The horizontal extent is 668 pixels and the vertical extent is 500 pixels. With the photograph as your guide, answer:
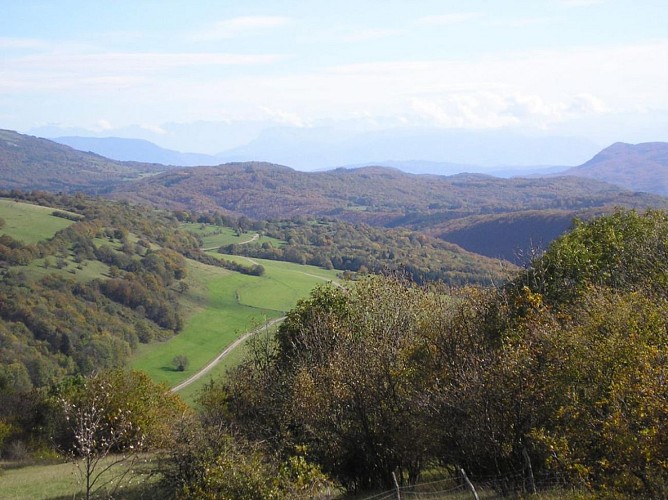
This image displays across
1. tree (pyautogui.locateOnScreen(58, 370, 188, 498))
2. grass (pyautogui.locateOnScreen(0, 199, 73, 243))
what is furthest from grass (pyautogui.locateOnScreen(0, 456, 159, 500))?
grass (pyautogui.locateOnScreen(0, 199, 73, 243))

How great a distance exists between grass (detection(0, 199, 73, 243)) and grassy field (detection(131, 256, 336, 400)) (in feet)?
102

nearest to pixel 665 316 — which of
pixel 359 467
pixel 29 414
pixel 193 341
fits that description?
pixel 359 467

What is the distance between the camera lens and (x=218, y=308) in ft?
378

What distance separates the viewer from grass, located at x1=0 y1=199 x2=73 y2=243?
12319cm

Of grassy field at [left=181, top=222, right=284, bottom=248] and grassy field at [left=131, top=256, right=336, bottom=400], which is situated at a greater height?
grassy field at [left=181, top=222, right=284, bottom=248]

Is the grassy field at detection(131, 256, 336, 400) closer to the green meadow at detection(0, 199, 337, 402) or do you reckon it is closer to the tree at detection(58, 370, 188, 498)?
the green meadow at detection(0, 199, 337, 402)

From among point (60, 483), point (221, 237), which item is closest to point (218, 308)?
point (221, 237)

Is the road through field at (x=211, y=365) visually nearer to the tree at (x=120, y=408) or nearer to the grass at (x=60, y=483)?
the tree at (x=120, y=408)

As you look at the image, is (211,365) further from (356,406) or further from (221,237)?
(221,237)

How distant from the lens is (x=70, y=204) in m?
172

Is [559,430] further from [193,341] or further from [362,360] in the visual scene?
[193,341]

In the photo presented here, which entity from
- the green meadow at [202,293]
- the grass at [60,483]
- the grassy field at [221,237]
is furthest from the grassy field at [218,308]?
the grass at [60,483]

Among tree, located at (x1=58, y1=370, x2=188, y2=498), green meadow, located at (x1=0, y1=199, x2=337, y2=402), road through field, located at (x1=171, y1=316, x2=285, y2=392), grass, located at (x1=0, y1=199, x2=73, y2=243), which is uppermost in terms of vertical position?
grass, located at (x1=0, y1=199, x2=73, y2=243)

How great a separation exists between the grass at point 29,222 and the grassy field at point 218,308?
31.0 meters
